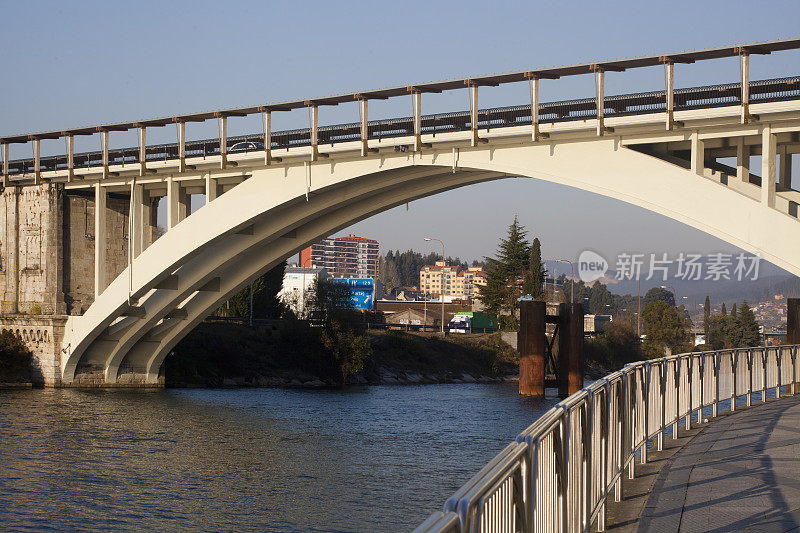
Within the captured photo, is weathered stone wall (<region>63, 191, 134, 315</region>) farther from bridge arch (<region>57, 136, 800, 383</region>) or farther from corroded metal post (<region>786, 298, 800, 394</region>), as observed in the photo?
corroded metal post (<region>786, 298, 800, 394</region>)

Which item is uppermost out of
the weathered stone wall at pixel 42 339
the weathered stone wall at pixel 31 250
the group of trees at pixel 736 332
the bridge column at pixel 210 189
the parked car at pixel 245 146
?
the parked car at pixel 245 146

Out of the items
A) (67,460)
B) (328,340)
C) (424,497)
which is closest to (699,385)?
(424,497)

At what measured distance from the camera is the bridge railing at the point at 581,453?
4844 mm

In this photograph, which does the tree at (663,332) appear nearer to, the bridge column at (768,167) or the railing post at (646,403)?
the bridge column at (768,167)

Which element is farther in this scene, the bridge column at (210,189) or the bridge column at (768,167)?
the bridge column at (210,189)

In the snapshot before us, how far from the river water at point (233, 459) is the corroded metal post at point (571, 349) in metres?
5.80

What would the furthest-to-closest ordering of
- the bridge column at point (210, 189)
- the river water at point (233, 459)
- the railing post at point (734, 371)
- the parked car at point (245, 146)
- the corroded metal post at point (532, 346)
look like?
1. the corroded metal post at point (532, 346)
2. the bridge column at point (210, 189)
3. the parked car at point (245, 146)
4. the railing post at point (734, 371)
5. the river water at point (233, 459)

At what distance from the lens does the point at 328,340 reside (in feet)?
177

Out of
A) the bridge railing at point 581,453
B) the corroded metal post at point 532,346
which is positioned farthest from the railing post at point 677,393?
the corroded metal post at point 532,346

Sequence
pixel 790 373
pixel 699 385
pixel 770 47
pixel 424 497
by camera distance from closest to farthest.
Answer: pixel 699 385 → pixel 424 497 → pixel 770 47 → pixel 790 373

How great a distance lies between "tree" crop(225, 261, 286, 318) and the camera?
2948 inches

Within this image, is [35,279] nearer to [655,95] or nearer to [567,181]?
[567,181]

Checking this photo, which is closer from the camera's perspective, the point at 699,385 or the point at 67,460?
the point at 699,385

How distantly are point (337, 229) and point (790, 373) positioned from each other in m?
18.3
